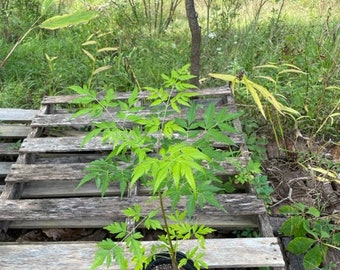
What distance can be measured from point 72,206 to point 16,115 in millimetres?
1457

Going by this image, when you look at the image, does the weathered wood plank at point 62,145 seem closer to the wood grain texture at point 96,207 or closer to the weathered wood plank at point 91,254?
the wood grain texture at point 96,207

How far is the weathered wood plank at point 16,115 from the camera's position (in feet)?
11.8

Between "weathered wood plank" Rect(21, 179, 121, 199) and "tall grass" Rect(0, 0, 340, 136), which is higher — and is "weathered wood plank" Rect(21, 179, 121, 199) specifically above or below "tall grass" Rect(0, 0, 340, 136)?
below

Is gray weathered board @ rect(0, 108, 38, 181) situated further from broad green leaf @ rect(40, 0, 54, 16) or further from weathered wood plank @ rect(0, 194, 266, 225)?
broad green leaf @ rect(40, 0, 54, 16)

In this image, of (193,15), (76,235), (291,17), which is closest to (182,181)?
(76,235)

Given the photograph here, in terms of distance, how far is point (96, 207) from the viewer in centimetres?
246

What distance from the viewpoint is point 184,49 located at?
4.72 m

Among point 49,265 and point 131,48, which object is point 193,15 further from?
point 49,265

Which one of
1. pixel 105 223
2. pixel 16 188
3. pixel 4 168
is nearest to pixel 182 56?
pixel 4 168

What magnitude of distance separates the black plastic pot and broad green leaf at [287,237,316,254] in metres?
0.67

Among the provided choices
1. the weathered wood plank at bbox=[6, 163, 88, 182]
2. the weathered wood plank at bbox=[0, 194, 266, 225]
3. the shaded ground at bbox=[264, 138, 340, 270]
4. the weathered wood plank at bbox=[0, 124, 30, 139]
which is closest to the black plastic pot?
the weathered wood plank at bbox=[0, 194, 266, 225]

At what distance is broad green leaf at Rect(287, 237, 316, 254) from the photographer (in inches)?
91.3

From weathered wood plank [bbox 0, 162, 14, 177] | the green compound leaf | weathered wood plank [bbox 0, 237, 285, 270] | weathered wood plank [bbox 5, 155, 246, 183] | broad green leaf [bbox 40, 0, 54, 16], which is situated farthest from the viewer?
weathered wood plank [bbox 0, 162, 14, 177]

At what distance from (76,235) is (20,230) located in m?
0.33
